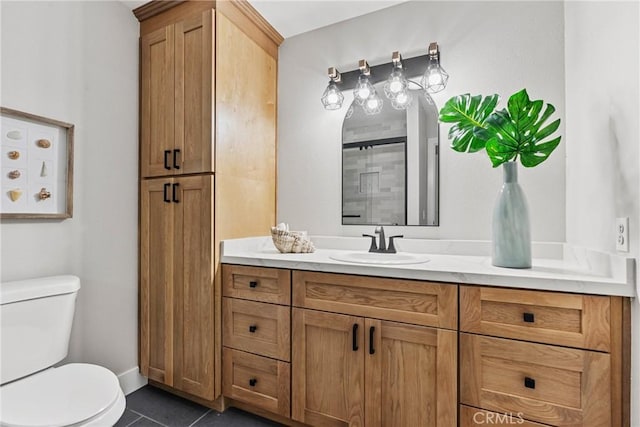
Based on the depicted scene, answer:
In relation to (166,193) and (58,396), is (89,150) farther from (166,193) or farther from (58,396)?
(58,396)

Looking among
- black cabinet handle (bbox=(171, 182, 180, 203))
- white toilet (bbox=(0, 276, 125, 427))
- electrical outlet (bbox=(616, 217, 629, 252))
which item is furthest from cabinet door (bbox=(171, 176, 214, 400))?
electrical outlet (bbox=(616, 217, 629, 252))

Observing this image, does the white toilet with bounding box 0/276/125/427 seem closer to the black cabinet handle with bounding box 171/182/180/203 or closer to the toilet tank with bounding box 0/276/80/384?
the toilet tank with bounding box 0/276/80/384

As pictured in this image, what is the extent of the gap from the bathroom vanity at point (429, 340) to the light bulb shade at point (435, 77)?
0.88 m

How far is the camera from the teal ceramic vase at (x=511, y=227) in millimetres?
1261

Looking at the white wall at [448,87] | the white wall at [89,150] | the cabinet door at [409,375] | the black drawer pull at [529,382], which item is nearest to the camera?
the black drawer pull at [529,382]

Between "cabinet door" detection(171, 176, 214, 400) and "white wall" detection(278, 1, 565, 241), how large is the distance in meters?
0.64

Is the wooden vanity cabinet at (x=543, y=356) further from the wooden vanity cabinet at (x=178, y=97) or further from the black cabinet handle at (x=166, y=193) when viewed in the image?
the black cabinet handle at (x=166, y=193)

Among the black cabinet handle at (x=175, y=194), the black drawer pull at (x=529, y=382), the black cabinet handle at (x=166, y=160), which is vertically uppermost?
the black cabinet handle at (x=166, y=160)

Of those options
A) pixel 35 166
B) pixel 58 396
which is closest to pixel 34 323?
pixel 58 396

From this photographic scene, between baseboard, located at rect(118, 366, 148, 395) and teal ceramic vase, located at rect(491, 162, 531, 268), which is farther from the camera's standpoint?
baseboard, located at rect(118, 366, 148, 395)

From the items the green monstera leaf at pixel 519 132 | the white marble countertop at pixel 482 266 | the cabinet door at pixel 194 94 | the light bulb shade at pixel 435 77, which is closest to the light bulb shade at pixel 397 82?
the light bulb shade at pixel 435 77

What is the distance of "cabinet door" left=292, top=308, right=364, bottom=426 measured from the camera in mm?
1351

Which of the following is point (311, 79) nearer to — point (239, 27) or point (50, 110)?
point (239, 27)

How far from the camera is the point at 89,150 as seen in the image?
173 cm
